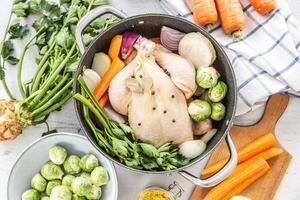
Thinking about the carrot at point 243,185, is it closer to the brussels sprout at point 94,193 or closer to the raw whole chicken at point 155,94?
the raw whole chicken at point 155,94

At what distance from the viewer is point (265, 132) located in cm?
200

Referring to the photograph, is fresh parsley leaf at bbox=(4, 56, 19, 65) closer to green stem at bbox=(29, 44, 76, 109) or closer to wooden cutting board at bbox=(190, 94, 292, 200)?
green stem at bbox=(29, 44, 76, 109)

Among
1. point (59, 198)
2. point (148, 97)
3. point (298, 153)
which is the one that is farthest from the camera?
point (298, 153)

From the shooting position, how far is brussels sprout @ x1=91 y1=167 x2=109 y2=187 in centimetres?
188

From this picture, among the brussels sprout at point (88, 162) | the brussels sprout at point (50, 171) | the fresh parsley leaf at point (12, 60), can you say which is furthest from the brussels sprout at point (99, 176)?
the fresh parsley leaf at point (12, 60)

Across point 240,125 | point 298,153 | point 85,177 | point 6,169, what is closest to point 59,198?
point 85,177

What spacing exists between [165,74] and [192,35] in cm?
15

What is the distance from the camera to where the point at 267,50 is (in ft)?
6.31

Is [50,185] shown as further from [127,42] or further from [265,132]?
[265,132]

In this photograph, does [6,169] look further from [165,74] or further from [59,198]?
[165,74]

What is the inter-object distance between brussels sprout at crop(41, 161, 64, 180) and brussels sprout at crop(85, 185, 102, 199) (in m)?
0.13

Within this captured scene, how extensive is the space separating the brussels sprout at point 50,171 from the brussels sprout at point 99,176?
0.13 metres

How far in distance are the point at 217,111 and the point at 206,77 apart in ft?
0.40

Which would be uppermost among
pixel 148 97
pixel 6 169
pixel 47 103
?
pixel 148 97
